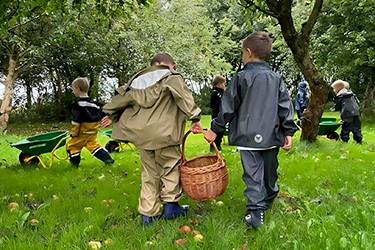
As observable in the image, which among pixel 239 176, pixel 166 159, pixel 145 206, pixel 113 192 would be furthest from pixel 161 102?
pixel 239 176

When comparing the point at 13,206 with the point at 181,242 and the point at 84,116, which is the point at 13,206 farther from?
the point at 84,116

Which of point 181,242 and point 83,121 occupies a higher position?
point 83,121

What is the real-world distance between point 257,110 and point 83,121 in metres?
4.80

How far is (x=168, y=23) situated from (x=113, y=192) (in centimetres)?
2235

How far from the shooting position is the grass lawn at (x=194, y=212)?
4.31 meters

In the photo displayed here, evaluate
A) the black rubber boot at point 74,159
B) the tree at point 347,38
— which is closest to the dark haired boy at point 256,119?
the black rubber boot at point 74,159

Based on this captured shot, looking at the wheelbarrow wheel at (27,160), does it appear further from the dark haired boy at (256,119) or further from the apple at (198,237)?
the apple at (198,237)

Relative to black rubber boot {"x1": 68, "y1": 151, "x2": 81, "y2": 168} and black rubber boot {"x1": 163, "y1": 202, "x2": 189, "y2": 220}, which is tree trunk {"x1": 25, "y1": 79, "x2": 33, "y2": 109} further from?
black rubber boot {"x1": 163, "y1": 202, "x2": 189, "y2": 220}

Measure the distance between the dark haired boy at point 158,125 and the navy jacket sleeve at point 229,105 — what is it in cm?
29

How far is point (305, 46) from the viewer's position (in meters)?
10.6

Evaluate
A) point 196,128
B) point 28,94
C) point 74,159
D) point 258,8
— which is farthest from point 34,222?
point 28,94

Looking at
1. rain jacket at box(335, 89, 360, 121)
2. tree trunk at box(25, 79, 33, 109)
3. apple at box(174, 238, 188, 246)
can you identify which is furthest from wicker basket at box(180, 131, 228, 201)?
tree trunk at box(25, 79, 33, 109)

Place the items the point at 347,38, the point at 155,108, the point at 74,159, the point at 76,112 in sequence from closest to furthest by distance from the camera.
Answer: the point at 155,108
the point at 76,112
the point at 74,159
the point at 347,38

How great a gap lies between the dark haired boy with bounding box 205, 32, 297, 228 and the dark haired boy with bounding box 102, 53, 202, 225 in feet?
1.40
